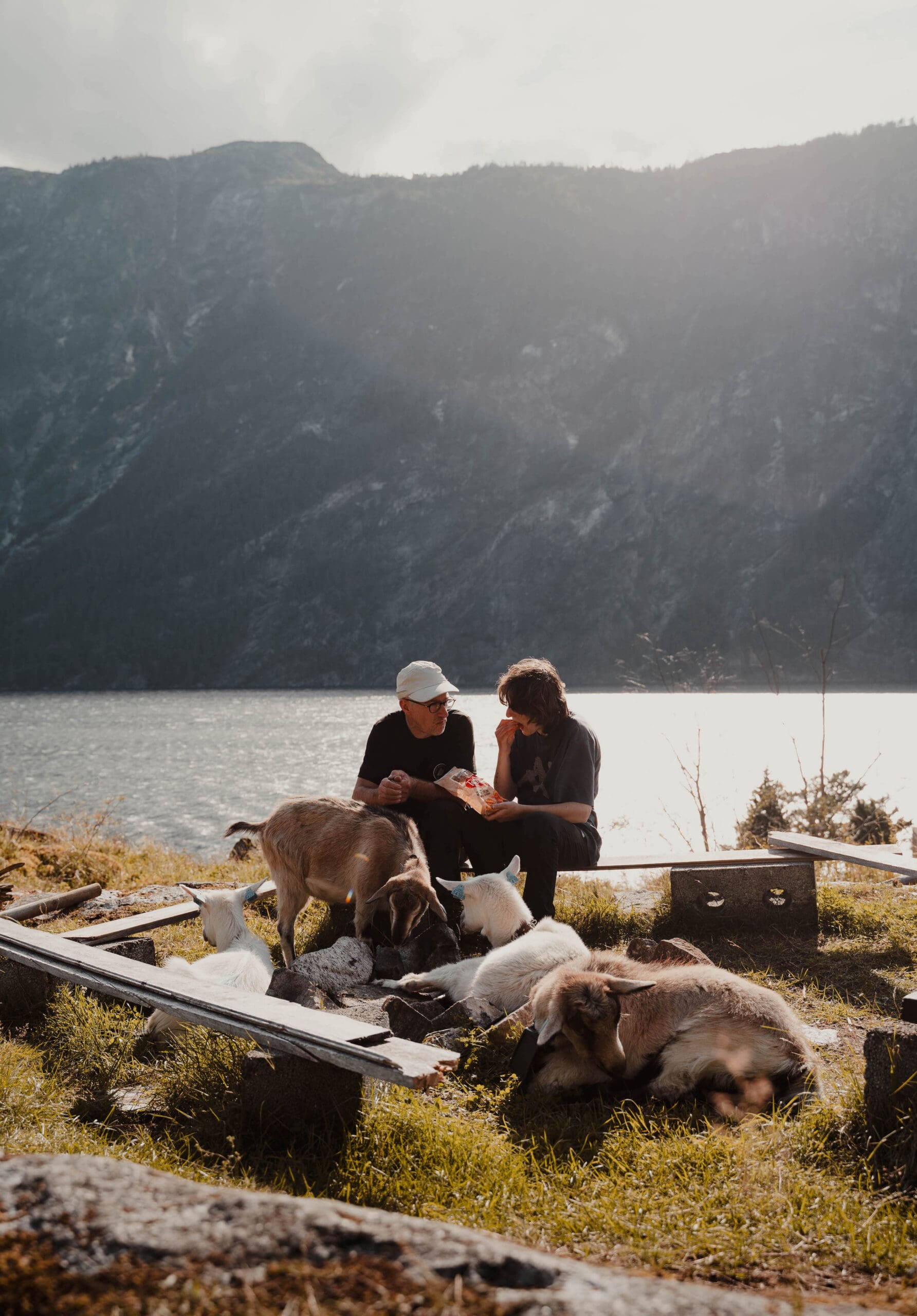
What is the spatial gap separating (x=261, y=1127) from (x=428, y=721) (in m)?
3.76

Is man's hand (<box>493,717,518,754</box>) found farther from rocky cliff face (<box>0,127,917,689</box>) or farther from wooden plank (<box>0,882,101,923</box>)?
rocky cliff face (<box>0,127,917,689</box>)

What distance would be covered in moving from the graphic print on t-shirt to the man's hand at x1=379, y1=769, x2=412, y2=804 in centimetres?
89

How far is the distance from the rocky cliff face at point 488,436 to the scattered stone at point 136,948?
3619 inches

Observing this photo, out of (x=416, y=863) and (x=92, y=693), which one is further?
(x=92, y=693)

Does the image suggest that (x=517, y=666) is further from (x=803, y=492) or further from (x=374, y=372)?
(x=374, y=372)

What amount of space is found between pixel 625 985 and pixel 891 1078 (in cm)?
102

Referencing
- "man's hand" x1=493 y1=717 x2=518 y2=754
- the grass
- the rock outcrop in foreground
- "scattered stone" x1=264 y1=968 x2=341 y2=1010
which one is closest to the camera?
the rock outcrop in foreground

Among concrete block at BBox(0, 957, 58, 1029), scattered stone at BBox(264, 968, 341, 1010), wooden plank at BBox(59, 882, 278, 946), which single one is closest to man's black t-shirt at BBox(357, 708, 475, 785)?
wooden plank at BBox(59, 882, 278, 946)

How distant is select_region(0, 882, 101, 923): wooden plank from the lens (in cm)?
766

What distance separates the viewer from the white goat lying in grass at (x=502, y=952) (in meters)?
4.98

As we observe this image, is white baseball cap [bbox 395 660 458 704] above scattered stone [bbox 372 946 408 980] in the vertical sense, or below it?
above

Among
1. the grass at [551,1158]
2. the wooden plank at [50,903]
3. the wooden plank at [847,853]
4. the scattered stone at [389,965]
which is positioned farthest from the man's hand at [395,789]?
the wooden plank at [50,903]

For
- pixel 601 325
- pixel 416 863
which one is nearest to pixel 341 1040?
pixel 416 863

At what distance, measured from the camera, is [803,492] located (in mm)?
104062
